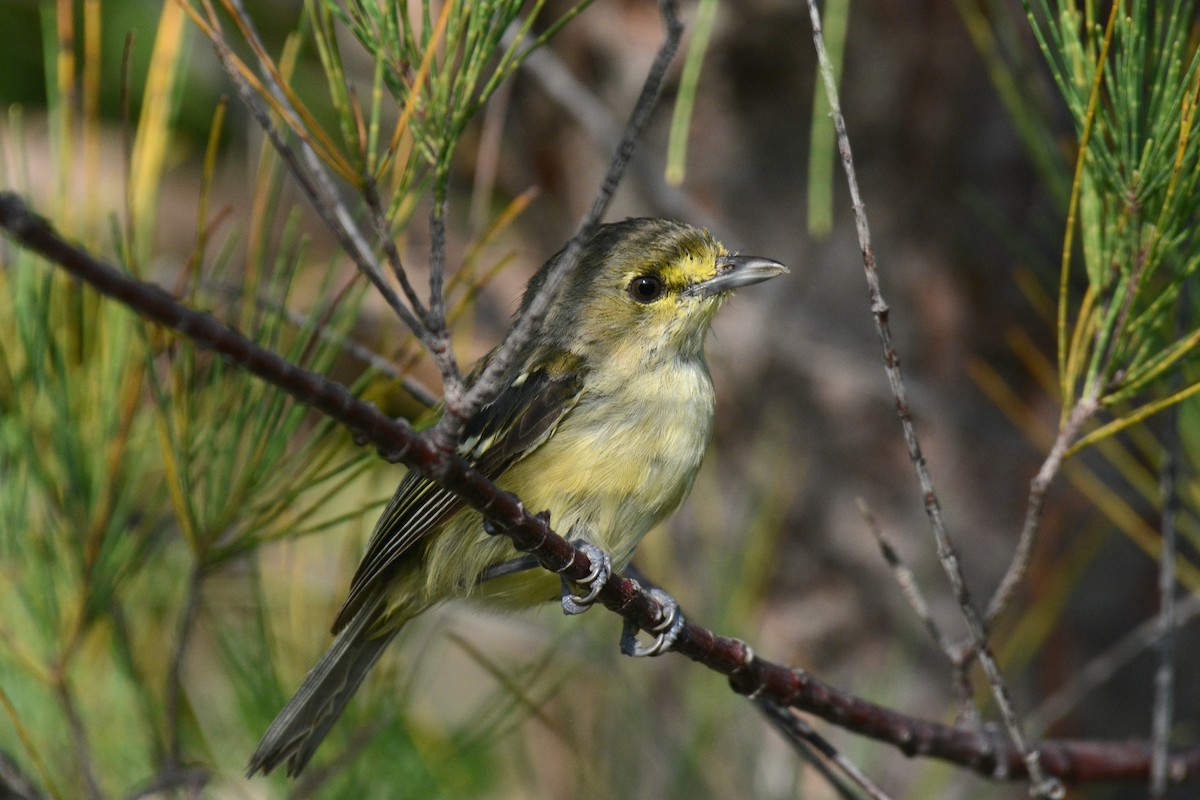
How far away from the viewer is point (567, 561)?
157 cm

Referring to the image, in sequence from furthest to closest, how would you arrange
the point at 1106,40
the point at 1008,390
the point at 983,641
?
the point at 1008,390 < the point at 983,641 < the point at 1106,40

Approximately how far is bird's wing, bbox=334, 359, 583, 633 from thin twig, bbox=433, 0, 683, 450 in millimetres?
1014

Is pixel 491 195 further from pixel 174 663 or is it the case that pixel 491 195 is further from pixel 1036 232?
pixel 174 663

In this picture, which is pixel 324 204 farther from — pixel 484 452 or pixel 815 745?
pixel 815 745

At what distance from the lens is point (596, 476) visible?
2197 mm

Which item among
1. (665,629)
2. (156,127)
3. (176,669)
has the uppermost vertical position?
(156,127)

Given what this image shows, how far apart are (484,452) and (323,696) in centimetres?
54

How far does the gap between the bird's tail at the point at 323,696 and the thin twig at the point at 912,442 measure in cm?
117

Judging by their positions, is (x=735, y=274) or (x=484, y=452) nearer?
(x=484, y=452)

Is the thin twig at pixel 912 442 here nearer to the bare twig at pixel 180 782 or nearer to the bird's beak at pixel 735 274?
the bird's beak at pixel 735 274

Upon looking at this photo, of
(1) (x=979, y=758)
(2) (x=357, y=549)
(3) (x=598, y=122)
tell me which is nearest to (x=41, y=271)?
(2) (x=357, y=549)

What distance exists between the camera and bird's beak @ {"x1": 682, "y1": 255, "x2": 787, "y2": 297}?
7.91 feet

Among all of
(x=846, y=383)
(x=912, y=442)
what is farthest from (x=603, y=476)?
(x=846, y=383)

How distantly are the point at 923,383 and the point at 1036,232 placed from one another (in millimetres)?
504
